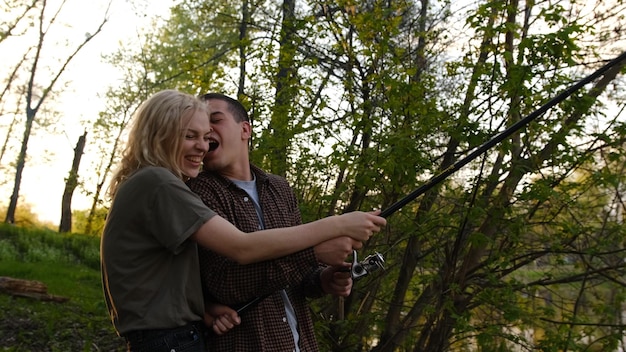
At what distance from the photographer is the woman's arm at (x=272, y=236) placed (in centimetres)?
208

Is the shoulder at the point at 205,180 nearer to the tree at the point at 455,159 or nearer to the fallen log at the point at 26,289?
the tree at the point at 455,159

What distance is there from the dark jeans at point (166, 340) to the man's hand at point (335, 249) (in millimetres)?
427

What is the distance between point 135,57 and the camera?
74.1 feet

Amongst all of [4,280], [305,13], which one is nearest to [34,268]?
[4,280]

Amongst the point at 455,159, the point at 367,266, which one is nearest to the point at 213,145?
the point at 367,266

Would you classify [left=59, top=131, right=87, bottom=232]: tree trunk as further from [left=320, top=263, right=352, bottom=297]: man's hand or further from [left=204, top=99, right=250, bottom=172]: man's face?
[left=320, top=263, right=352, bottom=297]: man's hand

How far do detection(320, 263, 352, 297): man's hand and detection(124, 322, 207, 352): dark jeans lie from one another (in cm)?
58

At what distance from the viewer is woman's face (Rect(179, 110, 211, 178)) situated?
2270 mm

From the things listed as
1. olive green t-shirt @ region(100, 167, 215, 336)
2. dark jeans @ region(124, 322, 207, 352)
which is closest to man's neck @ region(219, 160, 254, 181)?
olive green t-shirt @ region(100, 167, 215, 336)

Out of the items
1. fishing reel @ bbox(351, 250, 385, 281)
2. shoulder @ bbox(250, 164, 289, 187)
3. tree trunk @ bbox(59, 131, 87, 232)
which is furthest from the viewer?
tree trunk @ bbox(59, 131, 87, 232)

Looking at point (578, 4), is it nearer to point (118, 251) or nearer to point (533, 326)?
point (533, 326)

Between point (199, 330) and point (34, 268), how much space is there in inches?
368

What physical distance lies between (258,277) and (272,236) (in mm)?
145

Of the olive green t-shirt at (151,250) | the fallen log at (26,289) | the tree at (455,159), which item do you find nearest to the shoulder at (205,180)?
the olive green t-shirt at (151,250)
